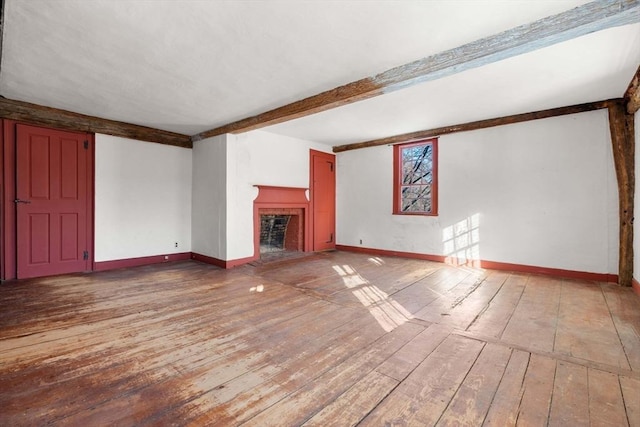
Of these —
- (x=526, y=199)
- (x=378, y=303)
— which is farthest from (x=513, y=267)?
(x=378, y=303)

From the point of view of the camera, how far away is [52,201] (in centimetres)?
428

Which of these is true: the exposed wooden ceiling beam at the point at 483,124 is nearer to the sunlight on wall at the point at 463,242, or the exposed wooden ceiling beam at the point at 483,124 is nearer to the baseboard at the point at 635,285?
the sunlight on wall at the point at 463,242

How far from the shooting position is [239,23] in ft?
7.14

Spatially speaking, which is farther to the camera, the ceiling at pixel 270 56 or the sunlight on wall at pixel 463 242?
the sunlight on wall at pixel 463 242

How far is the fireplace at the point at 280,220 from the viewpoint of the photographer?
18.1 ft

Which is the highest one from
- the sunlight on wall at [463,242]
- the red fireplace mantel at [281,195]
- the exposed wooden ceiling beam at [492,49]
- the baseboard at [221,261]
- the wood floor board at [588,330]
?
the exposed wooden ceiling beam at [492,49]

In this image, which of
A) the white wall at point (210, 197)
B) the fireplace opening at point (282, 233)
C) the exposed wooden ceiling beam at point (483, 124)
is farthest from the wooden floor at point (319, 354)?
the fireplace opening at point (282, 233)

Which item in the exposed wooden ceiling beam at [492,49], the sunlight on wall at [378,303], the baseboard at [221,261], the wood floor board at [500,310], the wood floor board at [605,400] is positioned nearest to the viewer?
the wood floor board at [605,400]

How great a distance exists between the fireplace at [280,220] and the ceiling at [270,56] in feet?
5.82

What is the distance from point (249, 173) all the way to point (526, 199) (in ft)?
15.1

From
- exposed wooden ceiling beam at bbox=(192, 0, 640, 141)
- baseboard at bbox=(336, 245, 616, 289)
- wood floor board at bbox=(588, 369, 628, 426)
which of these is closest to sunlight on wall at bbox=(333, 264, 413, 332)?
wood floor board at bbox=(588, 369, 628, 426)

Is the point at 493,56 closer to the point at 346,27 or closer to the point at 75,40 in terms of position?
the point at 346,27

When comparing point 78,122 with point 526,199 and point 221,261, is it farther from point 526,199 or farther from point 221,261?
point 526,199

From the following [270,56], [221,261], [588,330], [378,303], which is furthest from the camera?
[221,261]
